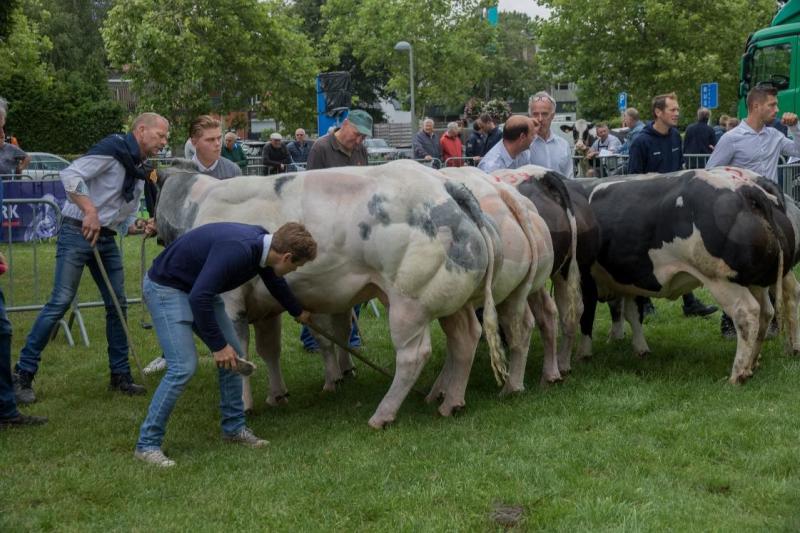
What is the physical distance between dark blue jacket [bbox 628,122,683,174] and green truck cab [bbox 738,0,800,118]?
901cm

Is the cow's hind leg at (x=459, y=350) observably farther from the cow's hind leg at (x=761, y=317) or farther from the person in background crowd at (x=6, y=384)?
the person in background crowd at (x=6, y=384)

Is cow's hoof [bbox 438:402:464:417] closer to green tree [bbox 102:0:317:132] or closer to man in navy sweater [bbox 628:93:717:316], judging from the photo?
man in navy sweater [bbox 628:93:717:316]

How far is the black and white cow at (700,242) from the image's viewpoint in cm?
698

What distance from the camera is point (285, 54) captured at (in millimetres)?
32094

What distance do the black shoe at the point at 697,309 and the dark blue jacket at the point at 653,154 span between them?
4.64 ft

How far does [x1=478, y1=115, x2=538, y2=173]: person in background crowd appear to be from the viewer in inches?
331

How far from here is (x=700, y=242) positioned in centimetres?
714

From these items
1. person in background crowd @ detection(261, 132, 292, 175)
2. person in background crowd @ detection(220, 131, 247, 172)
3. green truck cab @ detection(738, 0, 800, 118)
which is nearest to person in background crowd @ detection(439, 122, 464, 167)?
person in background crowd @ detection(220, 131, 247, 172)

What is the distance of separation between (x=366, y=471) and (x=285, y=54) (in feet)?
91.8

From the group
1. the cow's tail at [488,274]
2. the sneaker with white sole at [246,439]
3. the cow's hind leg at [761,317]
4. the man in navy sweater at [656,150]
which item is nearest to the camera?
the sneaker with white sole at [246,439]


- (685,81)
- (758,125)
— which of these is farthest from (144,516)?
(685,81)

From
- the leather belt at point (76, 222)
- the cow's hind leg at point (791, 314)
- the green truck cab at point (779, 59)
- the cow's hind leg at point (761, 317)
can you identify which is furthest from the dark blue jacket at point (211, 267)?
the green truck cab at point (779, 59)

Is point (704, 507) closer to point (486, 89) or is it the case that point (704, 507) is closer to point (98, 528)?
point (98, 528)

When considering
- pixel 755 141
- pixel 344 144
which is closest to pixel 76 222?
pixel 344 144
